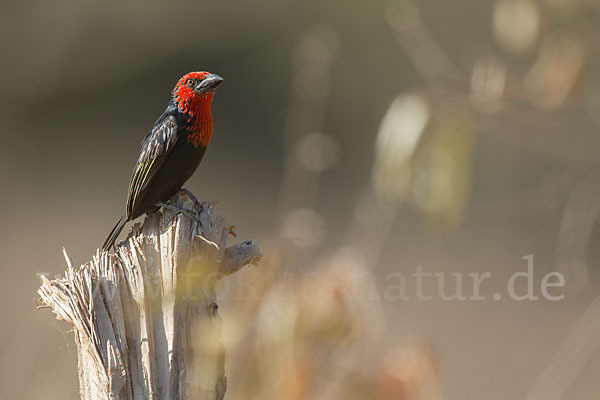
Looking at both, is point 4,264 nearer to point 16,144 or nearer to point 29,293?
point 29,293

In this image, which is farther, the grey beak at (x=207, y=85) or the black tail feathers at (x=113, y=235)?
the grey beak at (x=207, y=85)

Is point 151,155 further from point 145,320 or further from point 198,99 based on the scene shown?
point 145,320

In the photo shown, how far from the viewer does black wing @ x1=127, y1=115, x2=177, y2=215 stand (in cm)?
324

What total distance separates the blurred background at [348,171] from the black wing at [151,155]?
50 cm

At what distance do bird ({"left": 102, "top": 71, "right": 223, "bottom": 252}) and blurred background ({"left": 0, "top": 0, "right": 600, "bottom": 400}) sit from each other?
0.43 metres

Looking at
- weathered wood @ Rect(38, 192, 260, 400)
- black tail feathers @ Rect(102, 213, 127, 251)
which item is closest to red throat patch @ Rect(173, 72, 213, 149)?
black tail feathers @ Rect(102, 213, 127, 251)

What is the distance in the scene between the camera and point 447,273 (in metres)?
8.02

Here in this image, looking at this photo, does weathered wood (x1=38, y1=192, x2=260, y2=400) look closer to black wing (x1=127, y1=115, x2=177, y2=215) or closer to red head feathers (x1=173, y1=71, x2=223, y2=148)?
black wing (x1=127, y1=115, x2=177, y2=215)

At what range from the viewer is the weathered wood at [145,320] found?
85.0 inches

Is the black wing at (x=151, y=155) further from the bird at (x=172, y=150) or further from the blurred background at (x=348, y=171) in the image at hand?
the blurred background at (x=348, y=171)

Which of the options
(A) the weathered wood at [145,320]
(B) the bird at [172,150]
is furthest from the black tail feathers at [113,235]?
(A) the weathered wood at [145,320]

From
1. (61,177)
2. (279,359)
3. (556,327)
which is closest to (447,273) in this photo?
(556,327)

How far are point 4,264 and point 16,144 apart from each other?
4.16 m

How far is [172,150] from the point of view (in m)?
3.31
